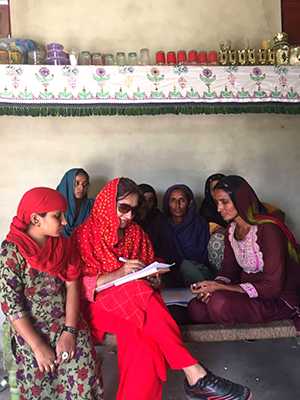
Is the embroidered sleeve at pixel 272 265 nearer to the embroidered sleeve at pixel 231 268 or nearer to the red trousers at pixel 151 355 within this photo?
the embroidered sleeve at pixel 231 268

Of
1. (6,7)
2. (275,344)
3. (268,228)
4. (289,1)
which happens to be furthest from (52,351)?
(289,1)

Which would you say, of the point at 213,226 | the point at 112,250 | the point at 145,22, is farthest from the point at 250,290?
the point at 145,22

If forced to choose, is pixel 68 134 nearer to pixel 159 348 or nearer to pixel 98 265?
pixel 98 265

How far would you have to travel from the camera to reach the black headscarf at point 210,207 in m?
3.73

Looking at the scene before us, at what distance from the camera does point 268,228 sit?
8.39ft

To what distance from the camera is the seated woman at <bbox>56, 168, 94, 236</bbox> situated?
3.56 meters

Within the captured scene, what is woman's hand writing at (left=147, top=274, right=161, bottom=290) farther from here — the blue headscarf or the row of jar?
the row of jar

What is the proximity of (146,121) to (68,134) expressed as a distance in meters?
0.63

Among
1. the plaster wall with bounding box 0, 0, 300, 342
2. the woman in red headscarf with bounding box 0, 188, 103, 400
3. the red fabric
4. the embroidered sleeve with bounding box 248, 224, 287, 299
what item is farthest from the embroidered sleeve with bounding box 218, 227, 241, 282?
the plaster wall with bounding box 0, 0, 300, 342

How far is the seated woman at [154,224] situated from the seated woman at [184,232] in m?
0.04

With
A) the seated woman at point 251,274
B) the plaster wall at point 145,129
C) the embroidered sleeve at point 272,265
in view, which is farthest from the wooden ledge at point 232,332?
the plaster wall at point 145,129

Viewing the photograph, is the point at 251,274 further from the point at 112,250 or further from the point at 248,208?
the point at 112,250

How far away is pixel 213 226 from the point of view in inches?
139

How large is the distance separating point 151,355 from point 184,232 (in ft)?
4.51
